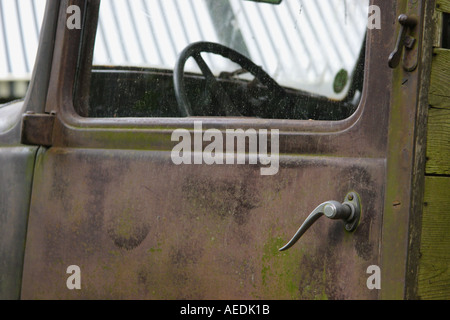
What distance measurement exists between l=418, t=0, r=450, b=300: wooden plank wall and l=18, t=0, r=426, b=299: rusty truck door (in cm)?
4

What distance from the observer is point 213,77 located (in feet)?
5.82

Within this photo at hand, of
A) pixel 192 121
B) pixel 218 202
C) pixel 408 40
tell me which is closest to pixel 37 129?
pixel 192 121

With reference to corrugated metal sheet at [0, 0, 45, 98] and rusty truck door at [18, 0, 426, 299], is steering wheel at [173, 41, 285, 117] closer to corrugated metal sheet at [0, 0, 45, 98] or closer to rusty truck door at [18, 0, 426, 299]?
rusty truck door at [18, 0, 426, 299]

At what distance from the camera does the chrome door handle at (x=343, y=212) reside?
1166 millimetres

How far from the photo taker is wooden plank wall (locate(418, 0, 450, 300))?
1.10 meters

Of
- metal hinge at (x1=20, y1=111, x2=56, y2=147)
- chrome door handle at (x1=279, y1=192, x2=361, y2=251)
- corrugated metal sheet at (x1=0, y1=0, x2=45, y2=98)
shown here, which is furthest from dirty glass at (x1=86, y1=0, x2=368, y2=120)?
chrome door handle at (x1=279, y1=192, x2=361, y2=251)

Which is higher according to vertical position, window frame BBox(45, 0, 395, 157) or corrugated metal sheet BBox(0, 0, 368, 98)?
corrugated metal sheet BBox(0, 0, 368, 98)

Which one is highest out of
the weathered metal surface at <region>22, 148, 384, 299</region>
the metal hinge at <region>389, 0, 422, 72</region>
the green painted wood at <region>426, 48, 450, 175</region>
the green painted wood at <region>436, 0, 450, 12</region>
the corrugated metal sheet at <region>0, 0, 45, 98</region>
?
the corrugated metal sheet at <region>0, 0, 45, 98</region>

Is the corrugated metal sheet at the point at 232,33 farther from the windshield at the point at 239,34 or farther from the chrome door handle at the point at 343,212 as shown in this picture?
the chrome door handle at the point at 343,212

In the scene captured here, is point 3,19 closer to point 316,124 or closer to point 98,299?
point 98,299

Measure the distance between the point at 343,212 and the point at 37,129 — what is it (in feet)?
3.03
